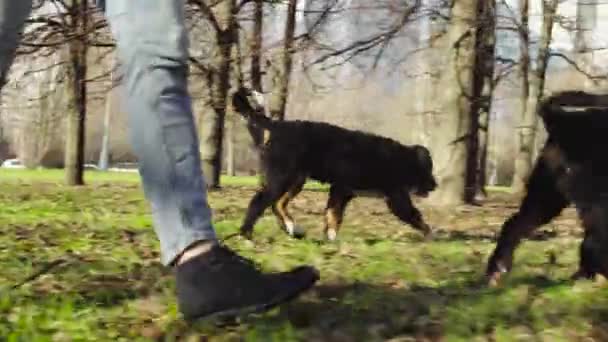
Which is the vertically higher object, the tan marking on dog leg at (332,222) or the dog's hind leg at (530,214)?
the dog's hind leg at (530,214)

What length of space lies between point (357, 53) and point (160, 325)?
17.2 meters

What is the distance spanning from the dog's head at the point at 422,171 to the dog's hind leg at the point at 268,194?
1936 mm

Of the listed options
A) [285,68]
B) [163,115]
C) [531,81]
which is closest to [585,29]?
[531,81]

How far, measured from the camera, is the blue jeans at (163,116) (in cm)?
277

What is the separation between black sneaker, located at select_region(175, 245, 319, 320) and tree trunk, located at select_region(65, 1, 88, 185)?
1661cm

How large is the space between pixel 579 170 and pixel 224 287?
7.39 feet

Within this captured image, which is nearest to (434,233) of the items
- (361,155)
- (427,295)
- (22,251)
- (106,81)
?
(361,155)

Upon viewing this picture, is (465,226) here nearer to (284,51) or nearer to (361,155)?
(361,155)

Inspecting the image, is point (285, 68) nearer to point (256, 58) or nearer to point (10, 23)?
point (256, 58)

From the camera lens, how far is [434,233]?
991 cm

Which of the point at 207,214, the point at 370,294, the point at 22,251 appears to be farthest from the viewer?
the point at 22,251

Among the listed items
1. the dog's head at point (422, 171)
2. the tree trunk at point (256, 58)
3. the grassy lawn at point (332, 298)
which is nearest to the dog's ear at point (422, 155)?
the dog's head at point (422, 171)

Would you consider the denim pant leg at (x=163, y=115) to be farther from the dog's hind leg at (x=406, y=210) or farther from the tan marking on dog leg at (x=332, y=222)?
the dog's hind leg at (x=406, y=210)

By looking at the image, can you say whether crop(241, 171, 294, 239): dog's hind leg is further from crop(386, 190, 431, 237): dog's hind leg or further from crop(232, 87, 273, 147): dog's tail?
crop(386, 190, 431, 237): dog's hind leg
